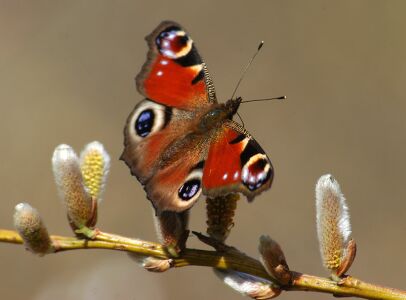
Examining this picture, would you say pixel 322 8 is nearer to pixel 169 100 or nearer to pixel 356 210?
pixel 356 210

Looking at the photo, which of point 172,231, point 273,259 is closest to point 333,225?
point 273,259

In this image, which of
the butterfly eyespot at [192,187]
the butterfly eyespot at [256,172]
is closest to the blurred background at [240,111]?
the butterfly eyespot at [192,187]

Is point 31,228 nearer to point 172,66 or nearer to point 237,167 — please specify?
point 237,167

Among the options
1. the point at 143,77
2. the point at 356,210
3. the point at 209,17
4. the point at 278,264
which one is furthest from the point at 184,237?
the point at 209,17

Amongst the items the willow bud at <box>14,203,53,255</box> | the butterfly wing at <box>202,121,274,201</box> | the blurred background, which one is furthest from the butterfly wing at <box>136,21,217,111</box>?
the blurred background

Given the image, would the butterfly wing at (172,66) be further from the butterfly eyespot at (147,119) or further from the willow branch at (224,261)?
the willow branch at (224,261)
